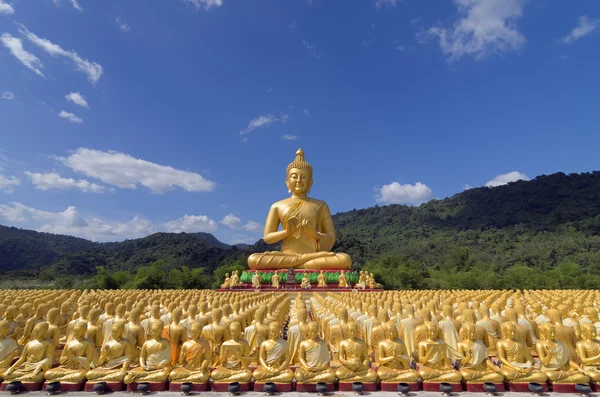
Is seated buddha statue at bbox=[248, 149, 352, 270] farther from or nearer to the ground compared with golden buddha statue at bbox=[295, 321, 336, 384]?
farther from the ground

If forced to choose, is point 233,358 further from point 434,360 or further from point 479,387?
point 479,387

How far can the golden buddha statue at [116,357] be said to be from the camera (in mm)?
5535

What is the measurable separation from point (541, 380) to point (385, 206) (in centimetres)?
9321

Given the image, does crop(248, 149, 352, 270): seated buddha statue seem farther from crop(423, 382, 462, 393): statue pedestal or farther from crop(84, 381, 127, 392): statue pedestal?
crop(84, 381, 127, 392): statue pedestal

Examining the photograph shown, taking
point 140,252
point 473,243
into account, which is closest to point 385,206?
point 473,243

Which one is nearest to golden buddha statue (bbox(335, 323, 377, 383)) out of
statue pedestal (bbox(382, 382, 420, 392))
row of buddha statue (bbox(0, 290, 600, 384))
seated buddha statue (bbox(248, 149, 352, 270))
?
row of buddha statue (bbox(0, 290, 600, 384))

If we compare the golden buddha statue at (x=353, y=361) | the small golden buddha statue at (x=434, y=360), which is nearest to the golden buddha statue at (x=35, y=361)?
the golden buddha statue at (x=353, y=361)

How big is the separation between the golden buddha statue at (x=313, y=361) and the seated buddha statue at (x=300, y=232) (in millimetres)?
15376

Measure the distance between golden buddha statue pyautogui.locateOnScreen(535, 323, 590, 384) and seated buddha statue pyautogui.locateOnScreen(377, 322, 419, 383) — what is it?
5.90ft

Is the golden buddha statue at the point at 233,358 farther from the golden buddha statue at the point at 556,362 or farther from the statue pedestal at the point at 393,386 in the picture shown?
the golden buddha statue at the point at 556,362

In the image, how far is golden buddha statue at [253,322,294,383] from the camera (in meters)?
5.49

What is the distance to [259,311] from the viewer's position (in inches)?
265

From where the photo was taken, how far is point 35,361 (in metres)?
5.66

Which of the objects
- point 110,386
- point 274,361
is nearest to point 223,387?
point 274,361
